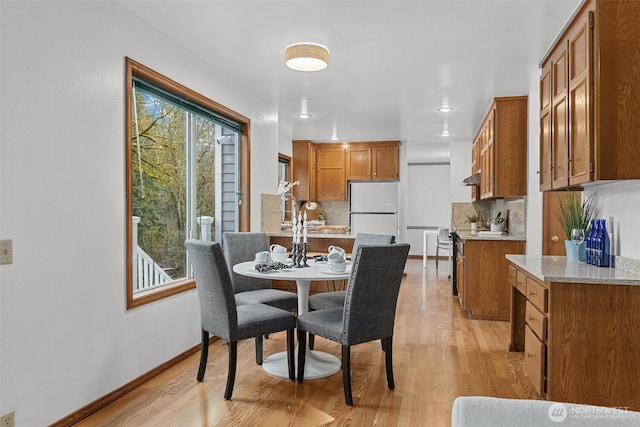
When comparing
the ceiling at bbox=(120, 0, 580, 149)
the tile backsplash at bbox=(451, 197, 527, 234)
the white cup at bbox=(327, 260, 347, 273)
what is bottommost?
the white cup at bbox=(327, 260, 347, 273)

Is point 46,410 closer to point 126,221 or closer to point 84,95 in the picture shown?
point 126,221

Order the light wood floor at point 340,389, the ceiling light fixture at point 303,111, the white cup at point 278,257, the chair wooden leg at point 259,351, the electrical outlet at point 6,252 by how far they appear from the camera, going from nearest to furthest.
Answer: the electrical outlet at point 6,252, the light wood floor at point 340,389, the chair wooden leg at point 259,351, the white cup at point 278,257, the ceiling light fixture at point 303,111

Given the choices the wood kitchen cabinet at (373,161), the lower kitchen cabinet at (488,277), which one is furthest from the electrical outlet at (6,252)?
the wood kitchen cabinet at (373,161)

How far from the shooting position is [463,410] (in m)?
0.74

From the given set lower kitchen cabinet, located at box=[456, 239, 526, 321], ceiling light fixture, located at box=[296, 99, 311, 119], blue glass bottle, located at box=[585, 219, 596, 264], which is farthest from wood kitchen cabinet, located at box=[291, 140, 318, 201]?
blue glass bottle, located at box=[585, 219, 596, 264]

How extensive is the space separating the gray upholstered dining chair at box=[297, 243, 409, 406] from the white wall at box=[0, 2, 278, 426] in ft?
3.89

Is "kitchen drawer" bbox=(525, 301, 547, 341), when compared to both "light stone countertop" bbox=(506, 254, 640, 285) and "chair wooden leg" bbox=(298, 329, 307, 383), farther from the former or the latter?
"chair wooden leg" bbox=(298, 329, 307, 383)

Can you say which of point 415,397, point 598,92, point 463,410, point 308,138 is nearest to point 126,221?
point 415,397

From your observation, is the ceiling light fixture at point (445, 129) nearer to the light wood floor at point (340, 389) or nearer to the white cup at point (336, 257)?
the light wood floor at point (340, 389)

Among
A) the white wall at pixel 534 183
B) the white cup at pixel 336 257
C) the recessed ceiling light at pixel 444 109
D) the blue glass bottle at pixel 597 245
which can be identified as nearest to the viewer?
the blue glass bottle at pixel 597 245

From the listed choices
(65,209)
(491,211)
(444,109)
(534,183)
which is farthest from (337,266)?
(491,211)

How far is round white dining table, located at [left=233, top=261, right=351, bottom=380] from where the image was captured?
2744 mm

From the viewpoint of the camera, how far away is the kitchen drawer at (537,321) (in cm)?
244

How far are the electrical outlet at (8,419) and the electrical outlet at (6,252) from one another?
0.01m
